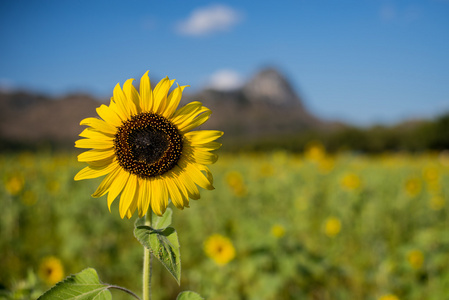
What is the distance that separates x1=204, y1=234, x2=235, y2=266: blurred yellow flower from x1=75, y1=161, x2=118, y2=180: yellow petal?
2035 mm

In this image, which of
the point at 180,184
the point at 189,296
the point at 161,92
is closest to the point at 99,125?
the point at 161,92

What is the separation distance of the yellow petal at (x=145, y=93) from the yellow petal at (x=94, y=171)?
0.27 metres

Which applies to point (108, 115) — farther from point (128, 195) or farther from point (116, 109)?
point (128, 195)

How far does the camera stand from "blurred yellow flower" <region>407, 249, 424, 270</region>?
3.28 meters

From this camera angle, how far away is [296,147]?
25719 millimetres

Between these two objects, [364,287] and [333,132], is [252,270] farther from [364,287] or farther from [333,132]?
[333,132]

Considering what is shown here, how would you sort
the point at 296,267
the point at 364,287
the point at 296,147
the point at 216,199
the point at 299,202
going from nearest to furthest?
the point at 296,267
the point at 364,287
the point at 299,202
the point at 216,199
the point at 296,147

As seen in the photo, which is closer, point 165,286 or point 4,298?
point 4,298

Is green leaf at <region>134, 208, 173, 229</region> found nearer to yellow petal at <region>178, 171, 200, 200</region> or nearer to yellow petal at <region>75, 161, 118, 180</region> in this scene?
yellow petal at <region>178, 171, 200, 200</region>

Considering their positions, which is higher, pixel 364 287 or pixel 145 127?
pixel 145 127

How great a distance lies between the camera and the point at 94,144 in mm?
1334

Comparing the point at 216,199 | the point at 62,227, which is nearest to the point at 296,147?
the point at 216,199

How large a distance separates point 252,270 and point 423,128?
27961mm

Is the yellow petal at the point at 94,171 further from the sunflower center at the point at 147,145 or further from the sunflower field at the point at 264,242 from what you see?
the sunflower field at the point at 264,242
